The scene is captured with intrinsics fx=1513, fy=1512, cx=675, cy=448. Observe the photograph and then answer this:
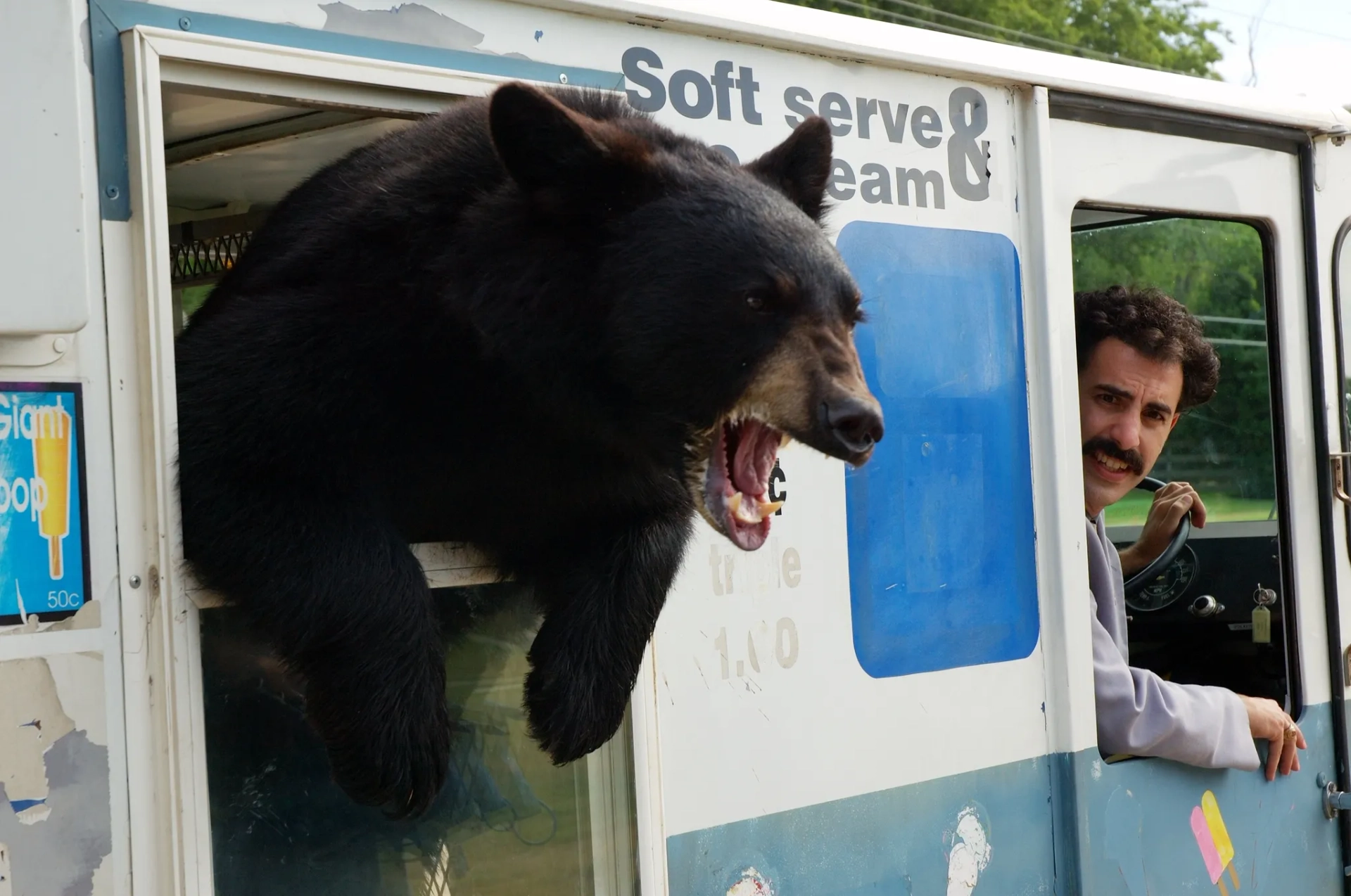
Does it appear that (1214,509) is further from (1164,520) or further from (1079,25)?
(1079,25)

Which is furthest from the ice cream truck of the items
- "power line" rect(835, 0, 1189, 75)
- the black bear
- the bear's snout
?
"power line" rect(835, 0, 1189, 75)

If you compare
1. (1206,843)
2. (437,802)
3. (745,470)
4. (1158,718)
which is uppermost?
(745,470)

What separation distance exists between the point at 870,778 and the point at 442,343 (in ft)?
4.16

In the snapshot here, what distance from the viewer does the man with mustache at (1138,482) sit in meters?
3.29

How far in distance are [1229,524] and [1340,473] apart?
869mm

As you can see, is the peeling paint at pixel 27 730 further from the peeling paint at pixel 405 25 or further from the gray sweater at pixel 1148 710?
the gray sweater at pixel 1148 710

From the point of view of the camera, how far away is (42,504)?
1.82 metres

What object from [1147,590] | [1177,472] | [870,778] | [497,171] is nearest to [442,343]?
[497,171]

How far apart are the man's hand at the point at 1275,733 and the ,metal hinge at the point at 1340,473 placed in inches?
21.2

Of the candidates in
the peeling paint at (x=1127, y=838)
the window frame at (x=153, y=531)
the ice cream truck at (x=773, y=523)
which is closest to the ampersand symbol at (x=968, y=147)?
the ice cream truck at (x=773, y=523)

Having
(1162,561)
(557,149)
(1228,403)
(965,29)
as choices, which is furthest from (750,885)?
(965,29)

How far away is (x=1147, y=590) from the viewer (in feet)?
14.7

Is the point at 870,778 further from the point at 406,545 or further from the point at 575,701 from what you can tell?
the point at 406,545

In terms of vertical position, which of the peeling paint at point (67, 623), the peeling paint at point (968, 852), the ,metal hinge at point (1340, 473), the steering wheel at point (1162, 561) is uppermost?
the ,metal hinge at point (1340, 473)
